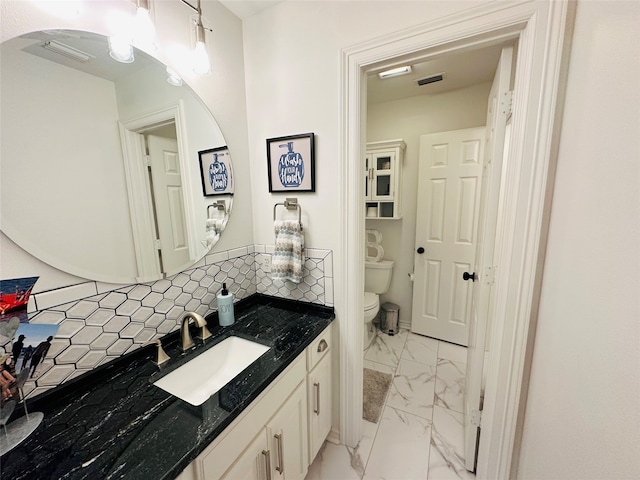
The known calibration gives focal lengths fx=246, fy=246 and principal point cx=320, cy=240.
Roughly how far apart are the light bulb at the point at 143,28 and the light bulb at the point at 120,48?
0.04 metres

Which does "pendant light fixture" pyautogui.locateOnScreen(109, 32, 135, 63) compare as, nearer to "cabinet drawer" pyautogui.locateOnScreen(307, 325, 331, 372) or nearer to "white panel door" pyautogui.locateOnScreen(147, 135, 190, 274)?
"white panel door" pyautogui.locateOnScreen(147, 135, 190, 274)

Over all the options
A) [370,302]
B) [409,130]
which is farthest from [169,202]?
[409,130]

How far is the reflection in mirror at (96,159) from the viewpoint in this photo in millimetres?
701

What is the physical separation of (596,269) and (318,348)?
1005 mm

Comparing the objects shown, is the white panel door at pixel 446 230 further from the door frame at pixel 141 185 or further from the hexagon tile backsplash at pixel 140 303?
the door frame at pixel 141 185

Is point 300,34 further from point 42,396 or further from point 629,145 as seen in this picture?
point 42,396

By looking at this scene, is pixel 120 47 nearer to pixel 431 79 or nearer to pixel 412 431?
pixel 431 79

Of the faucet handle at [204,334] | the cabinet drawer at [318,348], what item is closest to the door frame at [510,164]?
the cabinet drawer at [318,348]

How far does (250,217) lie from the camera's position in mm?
1480

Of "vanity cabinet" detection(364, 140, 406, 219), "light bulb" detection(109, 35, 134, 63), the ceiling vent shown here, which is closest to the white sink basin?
"light bulb" detection(109, 35, 134, 63)

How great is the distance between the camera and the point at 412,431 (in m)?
1.52

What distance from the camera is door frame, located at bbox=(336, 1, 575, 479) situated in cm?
83

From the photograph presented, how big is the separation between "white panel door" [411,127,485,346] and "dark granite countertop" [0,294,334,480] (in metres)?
1.75

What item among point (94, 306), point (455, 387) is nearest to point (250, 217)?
point (94, 306)
